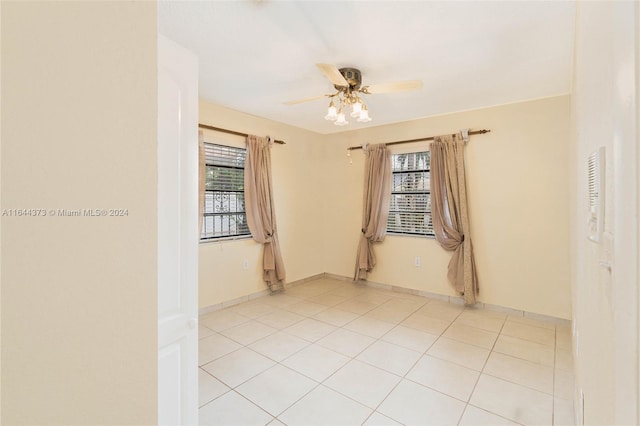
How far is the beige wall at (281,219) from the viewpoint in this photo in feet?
11.3

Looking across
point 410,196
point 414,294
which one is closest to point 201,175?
point 410,196

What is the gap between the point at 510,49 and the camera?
7.00ft

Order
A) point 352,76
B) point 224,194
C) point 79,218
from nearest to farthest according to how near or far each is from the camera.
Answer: point 79,218 < point 352,76 < point 224,194

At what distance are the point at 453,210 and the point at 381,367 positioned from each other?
219cm

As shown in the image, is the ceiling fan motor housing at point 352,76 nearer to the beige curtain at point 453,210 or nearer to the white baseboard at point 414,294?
the beige curtain at point 453,210

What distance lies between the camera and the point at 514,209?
10.9 ft

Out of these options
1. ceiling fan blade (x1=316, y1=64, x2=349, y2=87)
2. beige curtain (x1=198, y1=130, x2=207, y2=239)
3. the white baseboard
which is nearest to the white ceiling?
ceiling fan blade (x1=316, y1=64, x2=349, y2=87)

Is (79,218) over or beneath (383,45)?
beneath

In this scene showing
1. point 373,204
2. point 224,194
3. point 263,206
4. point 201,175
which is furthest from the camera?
point 373,204

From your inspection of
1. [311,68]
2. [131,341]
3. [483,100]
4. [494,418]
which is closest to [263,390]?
[494,418]

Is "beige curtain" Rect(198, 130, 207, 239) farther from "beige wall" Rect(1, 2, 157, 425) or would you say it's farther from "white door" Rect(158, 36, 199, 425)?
"beige wall" Rect(1, 2, 157, 425)

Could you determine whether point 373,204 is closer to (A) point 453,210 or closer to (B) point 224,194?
(A) point 453,210

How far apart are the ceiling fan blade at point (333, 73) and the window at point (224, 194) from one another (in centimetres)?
191

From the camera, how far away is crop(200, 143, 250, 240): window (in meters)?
3.46
